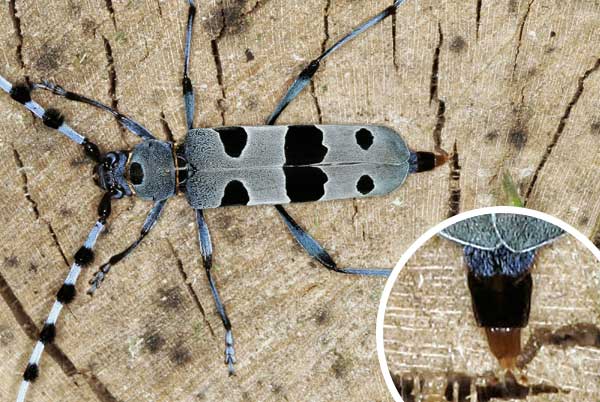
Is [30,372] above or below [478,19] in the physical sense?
below

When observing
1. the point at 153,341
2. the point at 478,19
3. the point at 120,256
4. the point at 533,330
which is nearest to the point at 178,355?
the point at 153,341

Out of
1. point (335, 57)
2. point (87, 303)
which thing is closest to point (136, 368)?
point (87, 303)

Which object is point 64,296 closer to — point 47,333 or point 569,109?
point 47,333

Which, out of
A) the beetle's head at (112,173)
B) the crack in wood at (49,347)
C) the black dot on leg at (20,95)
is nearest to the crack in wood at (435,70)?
the beetle's head at (112,173)

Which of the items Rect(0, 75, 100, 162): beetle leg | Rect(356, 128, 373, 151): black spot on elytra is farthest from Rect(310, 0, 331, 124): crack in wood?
Rect(0, 75, 100, 162): beetle leg

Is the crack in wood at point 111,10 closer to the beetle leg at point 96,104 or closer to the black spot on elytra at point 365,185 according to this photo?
the beetle leg at point 96,104

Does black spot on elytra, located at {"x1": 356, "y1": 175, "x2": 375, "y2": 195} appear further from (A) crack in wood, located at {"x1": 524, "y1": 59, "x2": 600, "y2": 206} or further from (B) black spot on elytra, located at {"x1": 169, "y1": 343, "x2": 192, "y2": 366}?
(B) black spot on elytra, located at {"x1": 169, "y1": 343, "x2": 192, "y2": 366}

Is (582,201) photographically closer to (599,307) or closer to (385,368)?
(599,307)
